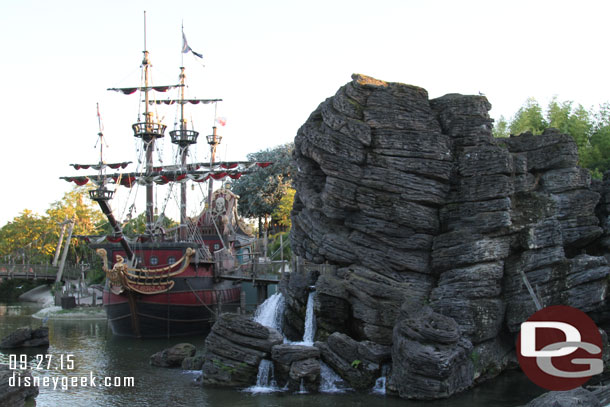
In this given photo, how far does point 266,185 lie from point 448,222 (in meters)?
37.3

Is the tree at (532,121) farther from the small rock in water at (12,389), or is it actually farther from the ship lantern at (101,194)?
the small rock in water at (12,389)

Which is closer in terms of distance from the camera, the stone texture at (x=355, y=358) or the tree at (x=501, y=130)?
the stone texture at (x=355, y=358)

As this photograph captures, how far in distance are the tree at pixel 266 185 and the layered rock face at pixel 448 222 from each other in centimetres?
3319

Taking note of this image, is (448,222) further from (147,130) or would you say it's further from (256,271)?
(147,130)

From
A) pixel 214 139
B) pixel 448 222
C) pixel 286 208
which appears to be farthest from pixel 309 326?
pixel 214 139

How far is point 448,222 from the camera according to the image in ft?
75.8

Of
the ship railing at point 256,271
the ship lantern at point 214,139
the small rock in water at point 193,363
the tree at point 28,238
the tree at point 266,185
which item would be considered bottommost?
the small rock in water at point 193,363

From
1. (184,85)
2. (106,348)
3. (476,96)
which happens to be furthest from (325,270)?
(184,85)

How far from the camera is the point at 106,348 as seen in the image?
31.0 meters

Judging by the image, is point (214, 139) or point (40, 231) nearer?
point (214, 139)

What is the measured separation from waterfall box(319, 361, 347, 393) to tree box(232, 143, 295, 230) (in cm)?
3636

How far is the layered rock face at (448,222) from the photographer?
2189 cm

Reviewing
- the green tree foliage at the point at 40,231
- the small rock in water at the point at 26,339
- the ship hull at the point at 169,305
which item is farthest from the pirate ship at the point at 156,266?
the green tree foliage at the point at 40,231

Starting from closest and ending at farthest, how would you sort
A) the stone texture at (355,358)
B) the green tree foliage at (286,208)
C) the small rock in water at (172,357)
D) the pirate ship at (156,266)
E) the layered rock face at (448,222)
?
the stone texture at (355,358) < the layered rock face at (448,222) < the small rock in water at (172,357) < the pirate ship at (156,266) < the green tree foliage at (286,208)
